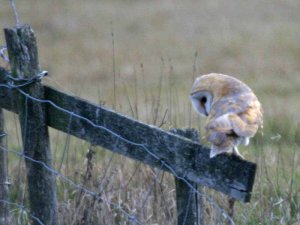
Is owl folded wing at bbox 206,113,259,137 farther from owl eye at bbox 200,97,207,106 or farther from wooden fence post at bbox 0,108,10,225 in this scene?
wooden fence post at bbox 0,108,10,225

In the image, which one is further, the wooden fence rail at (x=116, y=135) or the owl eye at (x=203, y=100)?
the owl eye at (x=203, y=100)

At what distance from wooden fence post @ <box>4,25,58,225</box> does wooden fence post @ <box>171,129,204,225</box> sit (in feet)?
2.63

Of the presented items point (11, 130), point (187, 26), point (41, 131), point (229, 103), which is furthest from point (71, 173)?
point (187, 26)

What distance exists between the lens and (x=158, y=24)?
57.1ft

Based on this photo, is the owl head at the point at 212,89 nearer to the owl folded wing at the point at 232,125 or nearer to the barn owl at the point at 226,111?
the barn owl at the point at 226,111

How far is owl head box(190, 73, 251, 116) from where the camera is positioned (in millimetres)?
4844

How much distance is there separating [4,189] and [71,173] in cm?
120

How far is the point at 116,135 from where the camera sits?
478cm

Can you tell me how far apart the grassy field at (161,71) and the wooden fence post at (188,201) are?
93 cm

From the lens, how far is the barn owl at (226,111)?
14.4ft

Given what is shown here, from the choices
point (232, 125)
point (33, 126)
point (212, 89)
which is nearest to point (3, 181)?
point (33, 126)

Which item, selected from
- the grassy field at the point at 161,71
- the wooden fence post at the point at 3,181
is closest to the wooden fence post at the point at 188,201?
the grassy field at the point at 161,71

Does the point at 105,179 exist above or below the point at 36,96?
below

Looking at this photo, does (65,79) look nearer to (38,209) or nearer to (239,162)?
(38,209)
